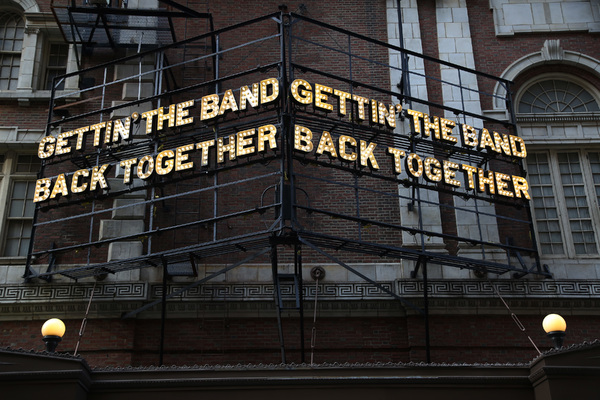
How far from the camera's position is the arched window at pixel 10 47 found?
2130 cm

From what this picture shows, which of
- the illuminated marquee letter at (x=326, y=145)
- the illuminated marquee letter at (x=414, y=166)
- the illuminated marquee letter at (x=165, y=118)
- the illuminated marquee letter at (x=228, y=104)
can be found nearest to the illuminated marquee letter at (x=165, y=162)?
the illuminated marquee letter at (x=165, y=118)

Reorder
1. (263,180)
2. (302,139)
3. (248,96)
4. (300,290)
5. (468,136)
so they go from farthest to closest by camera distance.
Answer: (263,180) < (468,136) < (248,96) < (302,139) < (300,290)

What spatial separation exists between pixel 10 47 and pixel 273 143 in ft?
32.5

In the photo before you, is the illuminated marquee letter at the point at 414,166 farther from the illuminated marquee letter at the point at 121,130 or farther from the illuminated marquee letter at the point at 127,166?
the illuminated marquee letter at the point at 121,130

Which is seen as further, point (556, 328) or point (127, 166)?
point (127, 166)

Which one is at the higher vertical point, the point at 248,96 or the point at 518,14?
the point at 518,14

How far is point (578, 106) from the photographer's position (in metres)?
21.3

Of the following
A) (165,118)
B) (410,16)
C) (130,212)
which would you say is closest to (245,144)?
Answer: (165,118)

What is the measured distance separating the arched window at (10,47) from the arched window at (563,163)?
14.0 m

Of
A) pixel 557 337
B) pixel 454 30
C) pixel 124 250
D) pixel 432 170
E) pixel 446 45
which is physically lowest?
pixel 557 337

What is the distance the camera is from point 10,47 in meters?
21.7

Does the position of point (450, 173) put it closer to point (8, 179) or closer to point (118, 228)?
point (118, 228)

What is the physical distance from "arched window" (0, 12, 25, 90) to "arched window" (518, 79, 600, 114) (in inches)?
558

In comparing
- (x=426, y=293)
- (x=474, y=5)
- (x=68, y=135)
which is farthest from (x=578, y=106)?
(x=68, y=135)
